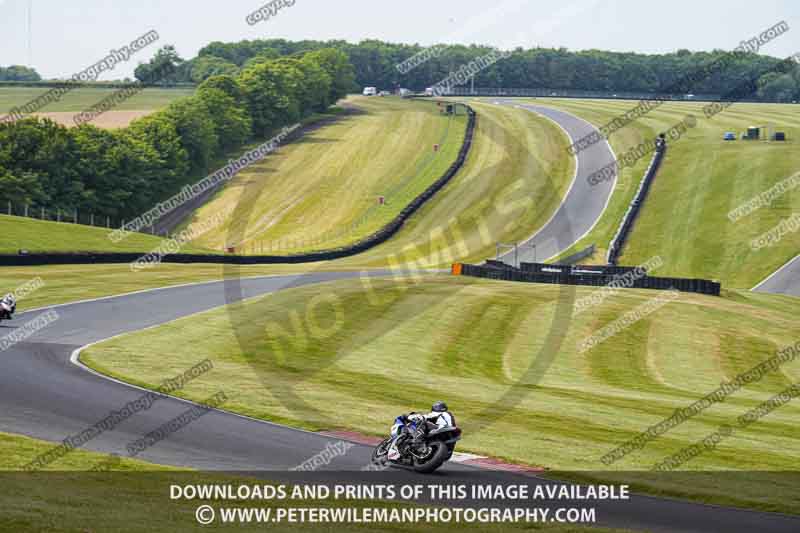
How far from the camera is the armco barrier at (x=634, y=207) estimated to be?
83562 millimetres

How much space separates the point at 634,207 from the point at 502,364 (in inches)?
2214

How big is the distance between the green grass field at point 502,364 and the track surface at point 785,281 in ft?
30.0

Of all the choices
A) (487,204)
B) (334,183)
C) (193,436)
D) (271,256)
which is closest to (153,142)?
(334,183)

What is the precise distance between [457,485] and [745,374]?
26130 millimetres

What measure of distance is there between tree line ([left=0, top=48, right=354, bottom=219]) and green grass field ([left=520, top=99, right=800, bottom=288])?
160 ft

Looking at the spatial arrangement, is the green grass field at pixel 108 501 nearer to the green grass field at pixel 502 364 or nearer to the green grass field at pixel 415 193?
the green grass field at pixel 502 364

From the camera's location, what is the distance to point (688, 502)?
762 inches

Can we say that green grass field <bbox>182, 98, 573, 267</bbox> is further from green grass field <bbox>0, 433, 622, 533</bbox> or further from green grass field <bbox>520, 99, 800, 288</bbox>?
green grass field <bbox>0, 433, 622, 533</bbox>

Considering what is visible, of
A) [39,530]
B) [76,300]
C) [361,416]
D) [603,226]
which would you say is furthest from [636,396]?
[603,226]

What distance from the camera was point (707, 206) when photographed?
307 feet

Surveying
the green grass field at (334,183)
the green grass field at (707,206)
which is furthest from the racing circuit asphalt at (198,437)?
the green grass field at (707,206)

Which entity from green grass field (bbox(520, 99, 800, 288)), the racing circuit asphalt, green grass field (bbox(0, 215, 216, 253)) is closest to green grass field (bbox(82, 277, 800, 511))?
the racing circuit asphalt

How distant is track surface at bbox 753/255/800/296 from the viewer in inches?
2835

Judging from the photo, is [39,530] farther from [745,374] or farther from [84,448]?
[745,374]
